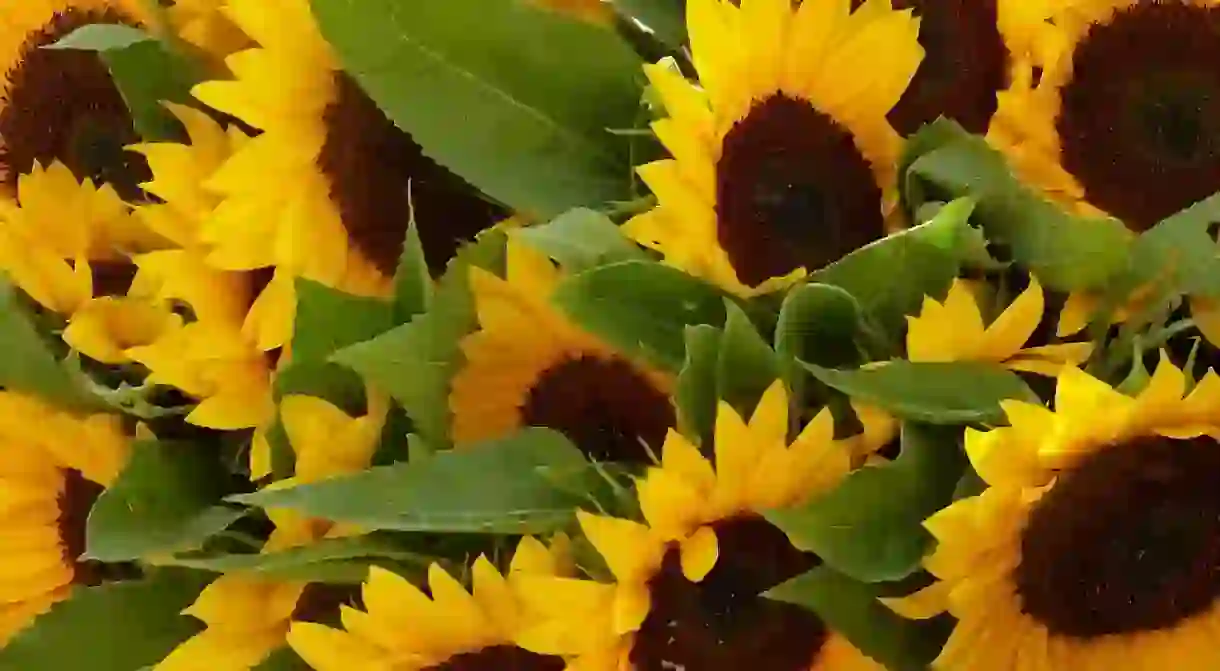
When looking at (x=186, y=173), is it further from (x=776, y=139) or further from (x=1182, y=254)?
(x=1182, y=254)

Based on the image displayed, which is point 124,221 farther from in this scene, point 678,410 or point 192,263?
point 678,410

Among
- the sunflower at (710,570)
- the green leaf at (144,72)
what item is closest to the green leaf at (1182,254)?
the sunflower at (710,570)

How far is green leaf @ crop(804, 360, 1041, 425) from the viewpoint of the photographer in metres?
0.46

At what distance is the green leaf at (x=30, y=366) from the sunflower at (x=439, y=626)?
138 mm

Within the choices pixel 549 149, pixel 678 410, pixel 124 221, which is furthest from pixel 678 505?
pixel 124 221

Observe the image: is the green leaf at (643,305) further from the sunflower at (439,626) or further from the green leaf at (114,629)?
the green leaf at (114,629)

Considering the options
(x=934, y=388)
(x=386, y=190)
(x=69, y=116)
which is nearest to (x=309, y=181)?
(x=386, y=190)

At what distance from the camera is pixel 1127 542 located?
18.7 inches

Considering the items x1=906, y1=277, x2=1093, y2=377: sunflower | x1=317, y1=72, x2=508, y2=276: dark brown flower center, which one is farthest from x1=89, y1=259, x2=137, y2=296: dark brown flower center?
x1=906, y1=277, x2=1093, y2=377: sunflower

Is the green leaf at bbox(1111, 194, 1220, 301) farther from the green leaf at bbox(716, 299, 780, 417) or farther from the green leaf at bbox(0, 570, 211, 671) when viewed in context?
the green leaf at bbox(0, 570, 211, 671)

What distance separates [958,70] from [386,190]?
0.67 ft

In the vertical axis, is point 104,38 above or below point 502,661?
above

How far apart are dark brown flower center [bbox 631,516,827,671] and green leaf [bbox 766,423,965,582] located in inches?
1.0

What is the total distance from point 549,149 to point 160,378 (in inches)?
6.3
